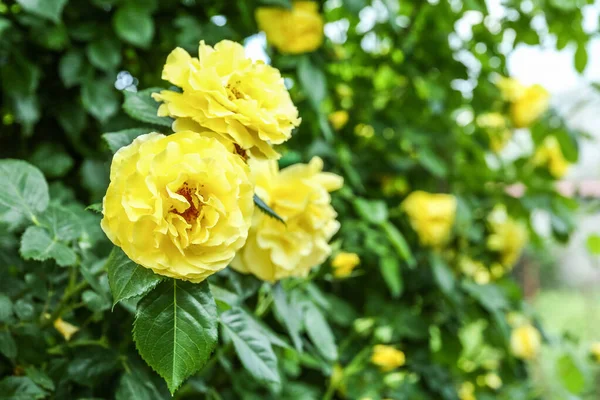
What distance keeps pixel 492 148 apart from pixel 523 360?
0.46 meters

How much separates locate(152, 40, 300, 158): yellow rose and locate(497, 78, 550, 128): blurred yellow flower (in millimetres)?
908

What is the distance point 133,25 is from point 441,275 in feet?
2.11

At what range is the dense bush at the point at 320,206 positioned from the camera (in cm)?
54

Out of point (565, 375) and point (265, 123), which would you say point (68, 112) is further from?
point (565, 375)

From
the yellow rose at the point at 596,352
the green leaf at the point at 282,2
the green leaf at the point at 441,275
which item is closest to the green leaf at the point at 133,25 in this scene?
the green leaf at the point at 282,2

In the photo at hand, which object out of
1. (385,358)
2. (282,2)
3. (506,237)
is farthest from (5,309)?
(506,237)

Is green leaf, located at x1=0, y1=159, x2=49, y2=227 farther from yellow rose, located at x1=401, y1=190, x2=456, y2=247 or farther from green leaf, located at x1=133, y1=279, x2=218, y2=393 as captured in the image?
yellow rose, located at x1=401, y1=190, x2=456, y2=247

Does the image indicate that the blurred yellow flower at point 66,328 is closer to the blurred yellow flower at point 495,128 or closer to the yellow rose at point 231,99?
the yellow rose at point 231,99

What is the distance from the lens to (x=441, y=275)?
1053 millimetres

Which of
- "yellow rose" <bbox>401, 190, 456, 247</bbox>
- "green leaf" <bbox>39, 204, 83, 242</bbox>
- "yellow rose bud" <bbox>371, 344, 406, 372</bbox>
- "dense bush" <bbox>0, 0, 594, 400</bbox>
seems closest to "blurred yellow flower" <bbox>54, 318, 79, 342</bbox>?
"dense bush" <bbox>0, 0, 594, 400</bbox>

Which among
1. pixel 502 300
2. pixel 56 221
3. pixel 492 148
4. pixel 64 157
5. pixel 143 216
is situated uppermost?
pixel 143 216

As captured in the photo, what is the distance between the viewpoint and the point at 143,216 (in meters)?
0.38

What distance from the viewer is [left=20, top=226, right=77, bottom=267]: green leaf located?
0.49 m

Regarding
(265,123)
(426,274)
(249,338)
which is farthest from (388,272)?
(265,123)
